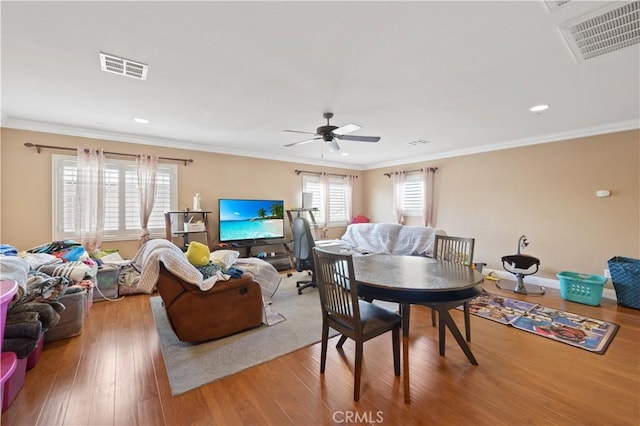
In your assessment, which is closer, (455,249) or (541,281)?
(455,249)

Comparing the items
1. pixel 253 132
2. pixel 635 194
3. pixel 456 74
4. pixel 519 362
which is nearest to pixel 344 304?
pixel 519 362

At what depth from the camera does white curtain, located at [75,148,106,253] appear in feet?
12.8

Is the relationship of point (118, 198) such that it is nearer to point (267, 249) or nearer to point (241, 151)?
point (241, 151)

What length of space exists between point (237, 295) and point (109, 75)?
2308mm

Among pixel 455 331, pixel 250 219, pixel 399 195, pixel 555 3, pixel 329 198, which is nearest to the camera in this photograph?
pixel 555 3

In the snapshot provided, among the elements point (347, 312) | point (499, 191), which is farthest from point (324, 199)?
point (347, 312)

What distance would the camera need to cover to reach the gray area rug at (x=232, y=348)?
6.64 ft

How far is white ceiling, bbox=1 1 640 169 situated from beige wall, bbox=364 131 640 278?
17.3 inches

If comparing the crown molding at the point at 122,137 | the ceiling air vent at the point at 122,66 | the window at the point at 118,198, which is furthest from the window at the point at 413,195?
the ceiling air vent at the point at 122,66

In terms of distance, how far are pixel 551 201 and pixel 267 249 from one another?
5.17m

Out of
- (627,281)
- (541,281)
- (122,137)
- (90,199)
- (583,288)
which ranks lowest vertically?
(541,281)

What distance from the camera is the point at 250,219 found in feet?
17.2

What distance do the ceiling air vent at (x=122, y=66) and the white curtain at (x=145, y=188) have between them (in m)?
2.32

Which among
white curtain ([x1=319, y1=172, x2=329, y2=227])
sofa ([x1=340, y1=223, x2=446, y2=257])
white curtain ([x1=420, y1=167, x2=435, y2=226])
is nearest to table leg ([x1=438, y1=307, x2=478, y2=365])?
sofa ([x1=340, y1=223, x2=446, y2=257])
